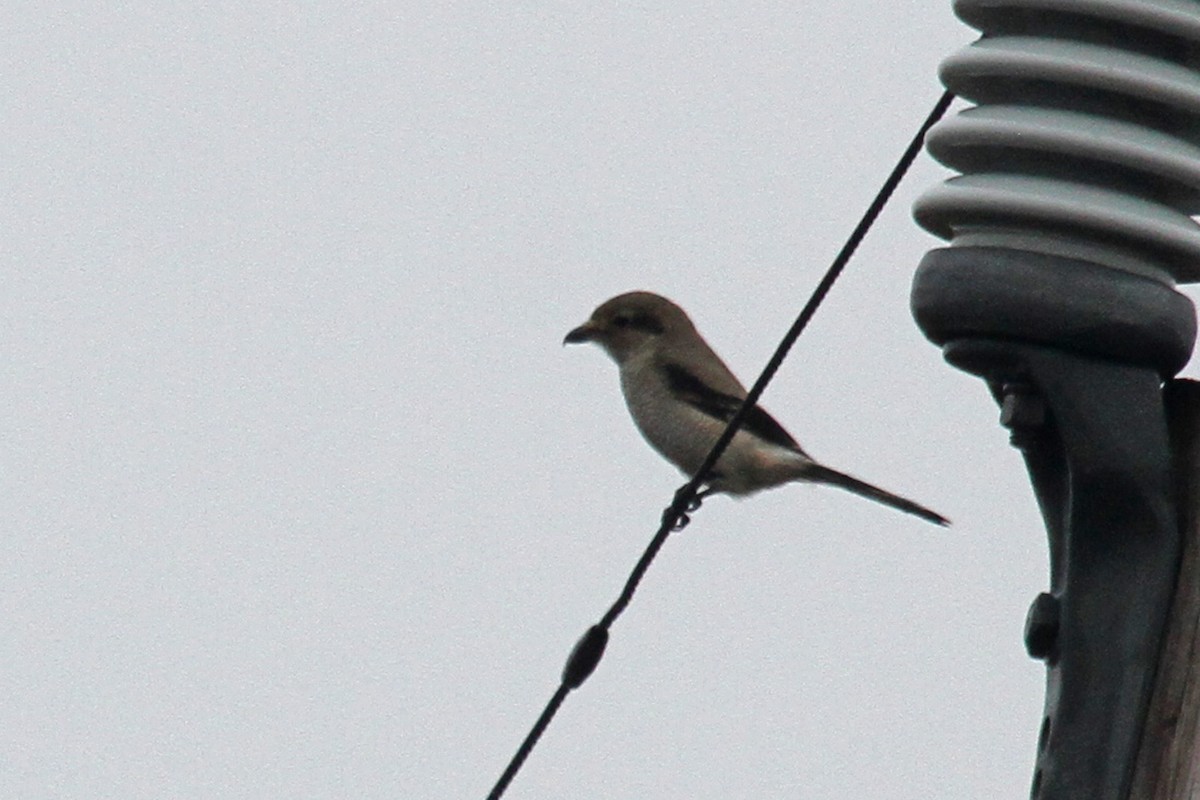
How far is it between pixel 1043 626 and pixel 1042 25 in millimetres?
Answer: 812

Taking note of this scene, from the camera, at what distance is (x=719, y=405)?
8031 millimetres

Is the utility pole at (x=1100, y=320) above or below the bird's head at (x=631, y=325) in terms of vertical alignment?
below

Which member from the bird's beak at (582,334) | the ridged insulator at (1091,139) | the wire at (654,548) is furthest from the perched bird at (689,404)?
the ridged insulator at (1091,139)

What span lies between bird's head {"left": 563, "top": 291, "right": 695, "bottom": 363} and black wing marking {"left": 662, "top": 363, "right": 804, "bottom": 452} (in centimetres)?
36

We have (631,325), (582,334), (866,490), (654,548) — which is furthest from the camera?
(582,334)

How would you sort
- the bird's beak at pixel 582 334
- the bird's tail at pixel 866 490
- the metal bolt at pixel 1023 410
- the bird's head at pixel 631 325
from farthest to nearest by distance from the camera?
the bird's beak at pixel 582 334 < the bird's head at pixel 631 325 < the bird's tail at pixel 866 490 < the metal bolt at pixel 1023 410

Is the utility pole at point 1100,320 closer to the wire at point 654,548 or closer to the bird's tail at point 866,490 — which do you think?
the wire at point 654,548

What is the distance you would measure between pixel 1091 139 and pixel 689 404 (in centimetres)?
→ 535

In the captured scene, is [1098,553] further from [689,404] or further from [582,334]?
[582,334]

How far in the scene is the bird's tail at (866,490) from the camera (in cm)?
727

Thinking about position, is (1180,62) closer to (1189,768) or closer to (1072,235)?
(1072,235)

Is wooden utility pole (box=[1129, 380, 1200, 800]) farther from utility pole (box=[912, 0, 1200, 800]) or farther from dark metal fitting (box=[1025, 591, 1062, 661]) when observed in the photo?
dark metal fitting (box=[1025, 591, 1062, 661])

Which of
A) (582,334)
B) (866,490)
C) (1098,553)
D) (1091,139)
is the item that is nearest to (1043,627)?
(1098,553)

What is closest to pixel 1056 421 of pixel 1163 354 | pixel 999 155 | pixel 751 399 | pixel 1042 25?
pixel 1163 354
